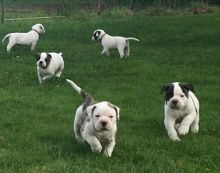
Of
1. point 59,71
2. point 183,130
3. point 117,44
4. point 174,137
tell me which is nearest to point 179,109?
point 183,130

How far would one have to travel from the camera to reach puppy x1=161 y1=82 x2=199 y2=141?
9219 millimetres

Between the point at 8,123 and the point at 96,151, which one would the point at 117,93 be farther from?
the point at 96,151

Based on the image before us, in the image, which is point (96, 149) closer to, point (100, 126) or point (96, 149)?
point (96, 149)

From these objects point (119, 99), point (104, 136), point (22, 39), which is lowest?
point (22, 39)

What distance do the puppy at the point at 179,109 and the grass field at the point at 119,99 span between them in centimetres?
20

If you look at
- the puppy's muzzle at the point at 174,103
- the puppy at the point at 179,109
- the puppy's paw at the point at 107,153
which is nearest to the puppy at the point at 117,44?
the puppy at the point at 179,109

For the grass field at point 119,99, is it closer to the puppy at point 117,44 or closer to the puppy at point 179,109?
the puppy at point 179,109

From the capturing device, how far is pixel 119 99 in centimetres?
1303

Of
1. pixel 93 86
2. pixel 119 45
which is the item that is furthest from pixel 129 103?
pixel 119 45

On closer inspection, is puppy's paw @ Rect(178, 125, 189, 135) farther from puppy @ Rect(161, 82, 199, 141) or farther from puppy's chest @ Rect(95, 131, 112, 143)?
puppy's chest @ Rect(95, 131, 112, 143)

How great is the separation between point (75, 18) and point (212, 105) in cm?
2175

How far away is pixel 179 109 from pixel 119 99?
380 cm

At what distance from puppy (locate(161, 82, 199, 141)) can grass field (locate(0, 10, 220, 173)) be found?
20cm

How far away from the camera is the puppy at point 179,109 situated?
9.22m
